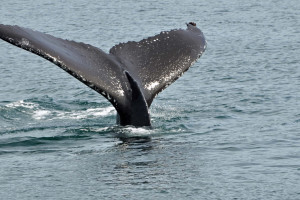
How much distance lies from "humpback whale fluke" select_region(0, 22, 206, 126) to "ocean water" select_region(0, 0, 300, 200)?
0.55m

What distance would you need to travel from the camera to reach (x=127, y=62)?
11.1 m

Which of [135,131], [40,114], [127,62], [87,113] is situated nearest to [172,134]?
[135,131]

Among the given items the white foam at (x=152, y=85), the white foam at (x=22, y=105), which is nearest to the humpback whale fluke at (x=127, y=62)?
the white foam at (x=152, y=85)

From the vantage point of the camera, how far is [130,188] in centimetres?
895

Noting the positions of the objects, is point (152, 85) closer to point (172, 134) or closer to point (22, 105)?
point (172, 134)

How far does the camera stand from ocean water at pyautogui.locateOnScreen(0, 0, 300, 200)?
9.09 m

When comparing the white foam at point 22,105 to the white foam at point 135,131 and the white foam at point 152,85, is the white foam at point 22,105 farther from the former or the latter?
the white foam at point 152,85

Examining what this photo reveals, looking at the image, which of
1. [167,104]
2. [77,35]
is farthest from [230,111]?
[77,35]

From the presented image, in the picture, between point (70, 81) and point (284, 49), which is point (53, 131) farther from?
point (284, 49)

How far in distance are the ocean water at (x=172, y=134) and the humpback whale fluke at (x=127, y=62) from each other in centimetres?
Result: 55

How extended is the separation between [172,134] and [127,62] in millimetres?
1309

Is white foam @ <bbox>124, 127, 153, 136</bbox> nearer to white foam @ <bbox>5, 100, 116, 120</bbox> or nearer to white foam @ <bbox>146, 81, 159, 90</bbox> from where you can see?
white foam @ <bbox>146, 81, 159, 90</bbox>

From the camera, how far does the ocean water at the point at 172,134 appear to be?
9.09 metres

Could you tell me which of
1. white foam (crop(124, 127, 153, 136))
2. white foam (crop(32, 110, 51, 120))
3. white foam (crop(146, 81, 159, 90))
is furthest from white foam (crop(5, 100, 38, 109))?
white foam (crop(146, 81, 159, 90))
